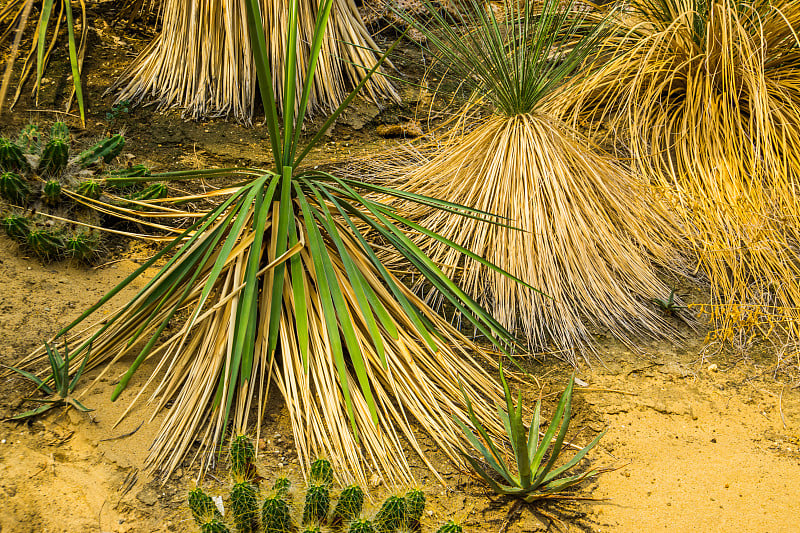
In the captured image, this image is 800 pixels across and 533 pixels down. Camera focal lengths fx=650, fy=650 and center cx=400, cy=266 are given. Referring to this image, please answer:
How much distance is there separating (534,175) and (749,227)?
0.81 metres

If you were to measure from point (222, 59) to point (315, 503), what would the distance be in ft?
8.07

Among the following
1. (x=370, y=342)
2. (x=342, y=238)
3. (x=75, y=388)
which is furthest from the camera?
(x=342, y=238)

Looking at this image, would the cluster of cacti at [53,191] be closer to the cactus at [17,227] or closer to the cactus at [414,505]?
the cactus at [17,227]

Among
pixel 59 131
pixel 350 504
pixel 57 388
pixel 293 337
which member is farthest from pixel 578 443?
pixel 59 131

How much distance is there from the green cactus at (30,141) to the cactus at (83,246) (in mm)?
415

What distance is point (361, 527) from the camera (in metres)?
1.36

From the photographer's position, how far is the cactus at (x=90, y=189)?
7.59 feet

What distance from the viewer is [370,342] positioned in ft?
6.31

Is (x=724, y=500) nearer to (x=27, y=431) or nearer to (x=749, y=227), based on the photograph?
(x=749, y=227)

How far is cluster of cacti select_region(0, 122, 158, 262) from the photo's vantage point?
2225mm

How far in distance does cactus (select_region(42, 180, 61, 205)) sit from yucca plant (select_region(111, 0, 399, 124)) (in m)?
1.01

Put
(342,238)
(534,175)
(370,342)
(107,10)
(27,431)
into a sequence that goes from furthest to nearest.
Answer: (107,10)
(534,175)
(342,238)
(370,342)
(27,431)

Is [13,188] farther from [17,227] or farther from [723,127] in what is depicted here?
[723,127]

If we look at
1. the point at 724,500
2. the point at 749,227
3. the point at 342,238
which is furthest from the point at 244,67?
the point at 724,500
